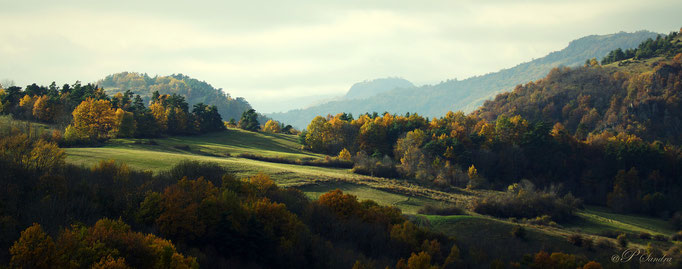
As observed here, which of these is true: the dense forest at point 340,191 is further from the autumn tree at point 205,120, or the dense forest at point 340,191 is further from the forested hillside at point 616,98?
the forested hillside at point 616,98

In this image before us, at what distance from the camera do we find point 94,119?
85.1m

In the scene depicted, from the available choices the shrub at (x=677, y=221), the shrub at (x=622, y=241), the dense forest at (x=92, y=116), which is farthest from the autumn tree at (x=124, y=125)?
the shrub at (x=677, y=221)

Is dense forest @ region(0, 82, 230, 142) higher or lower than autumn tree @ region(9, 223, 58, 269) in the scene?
higher

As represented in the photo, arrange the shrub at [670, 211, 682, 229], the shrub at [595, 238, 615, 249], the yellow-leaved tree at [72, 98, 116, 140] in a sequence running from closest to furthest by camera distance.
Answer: the shrub at [595, 238, 615, 249] < the shrub at [670, 211, 682, 229] < the yellow-leaved tree at [72, 98, 116, 140]

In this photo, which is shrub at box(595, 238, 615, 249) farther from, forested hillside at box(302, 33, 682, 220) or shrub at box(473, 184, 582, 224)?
forested hillside at box(302, 33, 682, 220)

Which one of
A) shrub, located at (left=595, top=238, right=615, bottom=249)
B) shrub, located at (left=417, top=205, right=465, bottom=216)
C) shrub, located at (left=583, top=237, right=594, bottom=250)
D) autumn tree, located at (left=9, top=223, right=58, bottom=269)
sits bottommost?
shrub, located at (left=595, top=238, right=615, bottom=249)

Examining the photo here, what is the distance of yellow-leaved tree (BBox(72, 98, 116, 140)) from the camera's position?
267ft

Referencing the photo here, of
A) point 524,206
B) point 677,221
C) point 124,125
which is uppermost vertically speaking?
point 124,125

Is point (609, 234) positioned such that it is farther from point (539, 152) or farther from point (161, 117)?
point (161, 117)

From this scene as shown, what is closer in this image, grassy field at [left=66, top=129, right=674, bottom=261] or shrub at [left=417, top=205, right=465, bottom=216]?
grassy field at [left=66, top=129, right=674, bottom=261]

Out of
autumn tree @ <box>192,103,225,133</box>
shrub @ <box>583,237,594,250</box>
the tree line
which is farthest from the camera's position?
autumn tree @ <box>192,103,225,133</box>

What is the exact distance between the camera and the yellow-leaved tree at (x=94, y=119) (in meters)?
81.4

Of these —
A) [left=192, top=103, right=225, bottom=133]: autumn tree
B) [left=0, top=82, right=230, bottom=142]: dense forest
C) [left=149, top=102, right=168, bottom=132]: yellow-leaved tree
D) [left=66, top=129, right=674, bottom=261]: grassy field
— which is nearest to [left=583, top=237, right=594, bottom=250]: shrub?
[left=66, top=129, right=674, bottom=261]: grassy field

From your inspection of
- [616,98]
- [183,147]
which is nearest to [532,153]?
[616,98]
